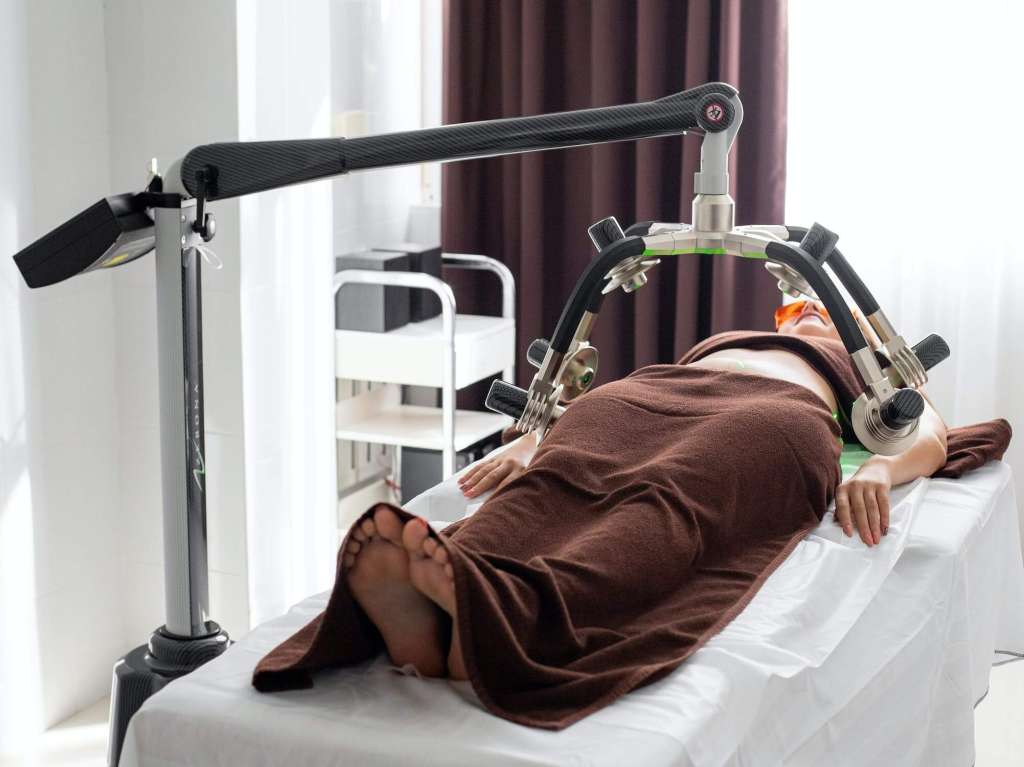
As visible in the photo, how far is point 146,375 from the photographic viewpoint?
261 centimetres

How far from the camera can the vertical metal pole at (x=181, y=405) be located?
1372mm

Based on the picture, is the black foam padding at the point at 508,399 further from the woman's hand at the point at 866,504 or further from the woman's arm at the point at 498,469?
the woman's hand at the point at 866,504

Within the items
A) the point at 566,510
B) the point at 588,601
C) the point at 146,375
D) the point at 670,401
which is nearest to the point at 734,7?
the point at 670,401

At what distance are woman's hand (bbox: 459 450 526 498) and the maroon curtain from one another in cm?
128

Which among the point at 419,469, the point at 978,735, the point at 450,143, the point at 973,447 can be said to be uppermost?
the point at 450,143

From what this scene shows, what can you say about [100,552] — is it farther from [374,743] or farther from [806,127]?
[806,127]

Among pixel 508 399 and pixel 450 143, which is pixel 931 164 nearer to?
pixel 508 399

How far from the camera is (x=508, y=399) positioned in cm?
189

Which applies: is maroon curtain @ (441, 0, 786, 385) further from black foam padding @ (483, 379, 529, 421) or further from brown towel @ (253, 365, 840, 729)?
black foam padding @ (483, 379, 529, 421)

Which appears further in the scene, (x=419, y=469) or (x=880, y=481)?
(x=419, y=469)

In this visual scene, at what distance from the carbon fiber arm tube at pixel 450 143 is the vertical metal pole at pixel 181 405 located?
0.07 metres

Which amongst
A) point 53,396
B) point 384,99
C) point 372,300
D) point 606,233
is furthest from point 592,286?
point 384,99

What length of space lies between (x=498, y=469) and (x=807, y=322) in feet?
2.64

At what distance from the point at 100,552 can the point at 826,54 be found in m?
2.08
